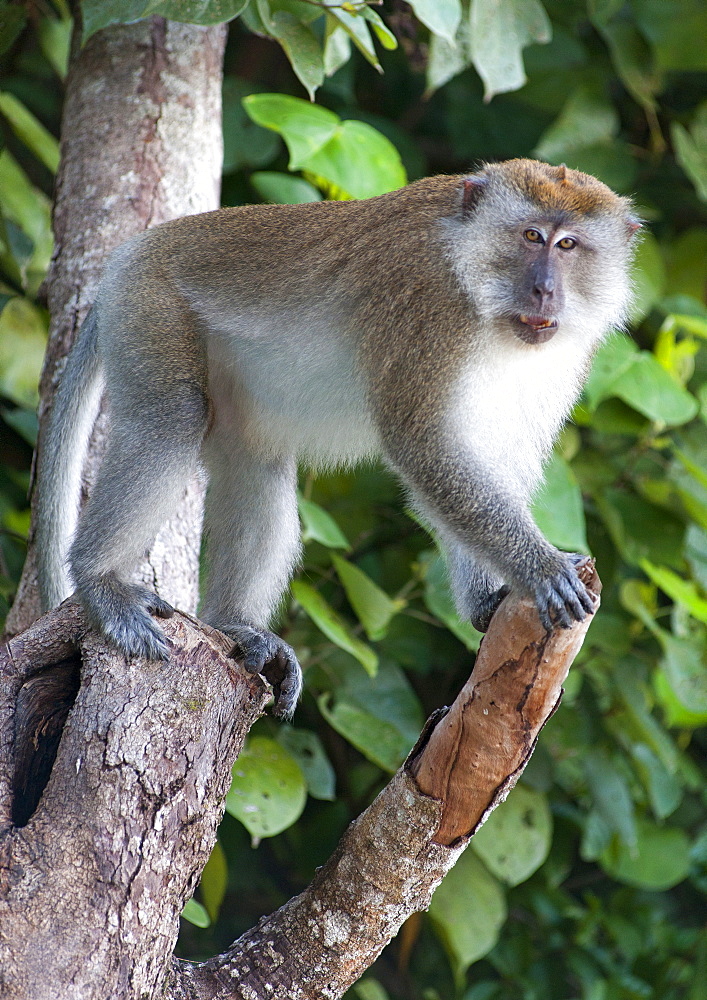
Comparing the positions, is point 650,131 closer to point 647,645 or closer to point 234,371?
point 647,645

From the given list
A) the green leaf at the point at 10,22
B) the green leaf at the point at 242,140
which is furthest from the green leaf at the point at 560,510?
the green leaf at the point at 10,22

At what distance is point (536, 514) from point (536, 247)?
1310 mm

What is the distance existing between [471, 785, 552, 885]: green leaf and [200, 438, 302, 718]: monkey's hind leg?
5.32 ft

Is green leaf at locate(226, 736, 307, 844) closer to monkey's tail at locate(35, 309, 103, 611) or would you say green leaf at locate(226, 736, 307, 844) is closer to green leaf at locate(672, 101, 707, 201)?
monkey's tail at locate(35, 309, 103, 611)

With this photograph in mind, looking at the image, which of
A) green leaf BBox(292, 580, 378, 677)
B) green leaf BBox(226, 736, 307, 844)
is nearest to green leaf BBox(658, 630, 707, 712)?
green leaf BBox(292, 580, 378, 677)

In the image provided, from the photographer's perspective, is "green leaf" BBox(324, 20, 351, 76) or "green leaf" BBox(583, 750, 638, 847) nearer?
"green leaf" BBox(324, 20, 351, 76)

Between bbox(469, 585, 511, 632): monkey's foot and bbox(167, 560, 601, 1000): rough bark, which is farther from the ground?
bbox(167, 560, 601, 1000): rough bark

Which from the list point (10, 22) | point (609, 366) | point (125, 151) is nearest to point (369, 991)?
point (609, 366)

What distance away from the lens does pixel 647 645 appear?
5.68 m

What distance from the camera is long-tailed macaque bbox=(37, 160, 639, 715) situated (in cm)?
340

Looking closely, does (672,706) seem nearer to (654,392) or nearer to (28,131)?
(654,392)

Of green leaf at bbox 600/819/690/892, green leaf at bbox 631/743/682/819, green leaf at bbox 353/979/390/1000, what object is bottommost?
green leaf at bbox 600/819/690/892

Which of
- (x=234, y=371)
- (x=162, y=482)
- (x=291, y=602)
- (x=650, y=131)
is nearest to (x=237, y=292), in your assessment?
(x=234, y=371)

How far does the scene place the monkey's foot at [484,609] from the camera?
3656 millimetres
